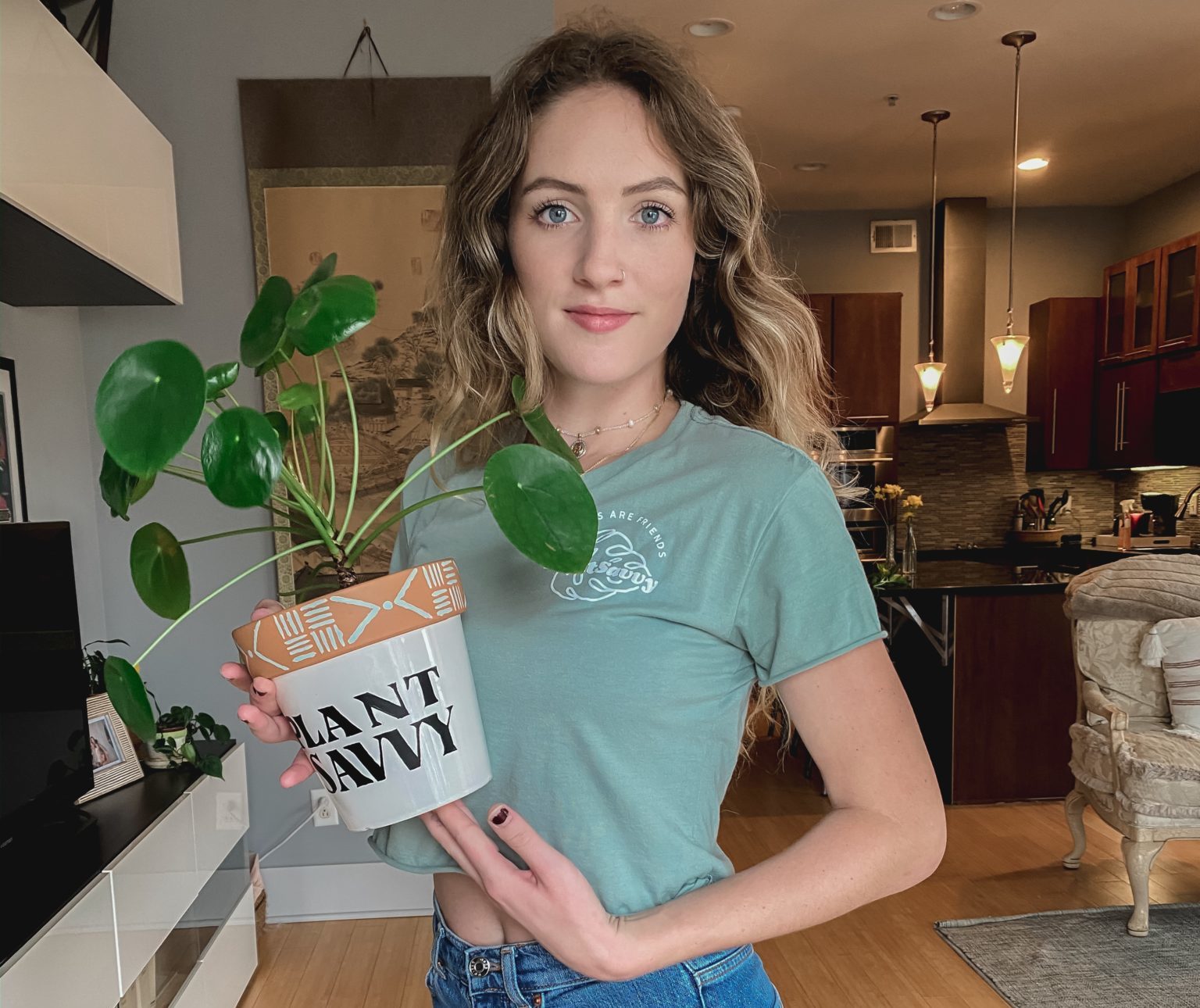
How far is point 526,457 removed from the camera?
0.61m

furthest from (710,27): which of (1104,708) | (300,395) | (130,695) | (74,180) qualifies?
(130,695)

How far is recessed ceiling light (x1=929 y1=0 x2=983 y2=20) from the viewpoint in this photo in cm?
360

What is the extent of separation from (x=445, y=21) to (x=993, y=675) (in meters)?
3.12

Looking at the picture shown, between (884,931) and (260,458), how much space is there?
2.71 m

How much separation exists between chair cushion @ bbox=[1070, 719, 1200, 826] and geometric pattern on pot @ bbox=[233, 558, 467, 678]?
2808mm

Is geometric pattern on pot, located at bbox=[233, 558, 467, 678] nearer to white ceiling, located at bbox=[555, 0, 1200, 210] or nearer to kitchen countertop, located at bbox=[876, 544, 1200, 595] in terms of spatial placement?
white ceiling, located at bbox=[555, 0, 1200, 210]

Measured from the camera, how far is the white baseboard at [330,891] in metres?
2.82

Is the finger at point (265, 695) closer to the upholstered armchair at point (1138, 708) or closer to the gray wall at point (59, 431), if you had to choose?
the gray wall at point (59, 431)

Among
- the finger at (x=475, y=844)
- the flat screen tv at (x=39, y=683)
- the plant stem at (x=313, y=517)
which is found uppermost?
the plant stem at (x=313, y=517)

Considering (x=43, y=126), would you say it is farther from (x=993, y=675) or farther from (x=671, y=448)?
(x=993, y=675)

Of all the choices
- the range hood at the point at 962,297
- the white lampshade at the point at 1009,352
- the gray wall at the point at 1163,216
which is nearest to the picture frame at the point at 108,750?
the white lampshade at the point at 1009,352

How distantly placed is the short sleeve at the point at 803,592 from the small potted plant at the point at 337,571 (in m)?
0.18

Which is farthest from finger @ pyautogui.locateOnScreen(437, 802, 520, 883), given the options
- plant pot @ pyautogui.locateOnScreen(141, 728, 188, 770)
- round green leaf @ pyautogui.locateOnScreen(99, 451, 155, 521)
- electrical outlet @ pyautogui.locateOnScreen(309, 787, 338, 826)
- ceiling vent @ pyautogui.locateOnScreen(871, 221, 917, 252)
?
ceiling vent @ pyautogui.locateOnScreen(871, 221, 917, 252)

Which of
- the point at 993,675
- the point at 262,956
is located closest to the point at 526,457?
the point at 262,956
